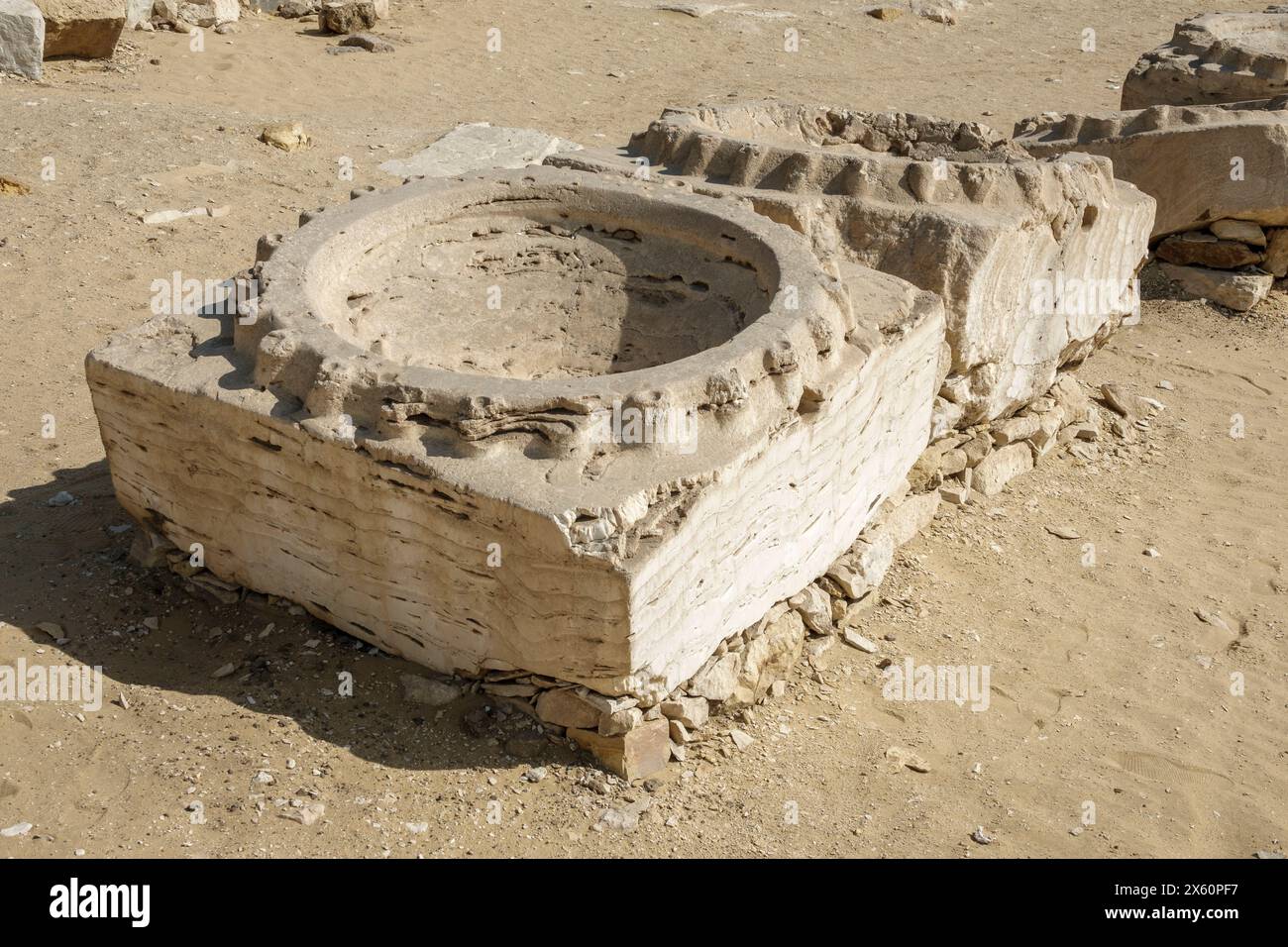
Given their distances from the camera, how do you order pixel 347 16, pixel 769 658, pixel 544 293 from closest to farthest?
pixel 769 658 → pixel 544 293 → pixel 347 16

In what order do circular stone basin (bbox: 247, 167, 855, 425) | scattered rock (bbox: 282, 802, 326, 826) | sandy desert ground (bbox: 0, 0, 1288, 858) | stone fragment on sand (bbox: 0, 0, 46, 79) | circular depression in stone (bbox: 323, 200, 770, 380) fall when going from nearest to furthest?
scattered rock (bbox: 282, 802, 326, 826), sandy desert ground (bbox: 0, 0, 1288, 858), circular stone basin (bbox: 247, 167, 855, 425), circular depression in stone (bbox: 323, 200, 770, 380), stone fragment on sand (bbox: 0, 0, 46, 79)

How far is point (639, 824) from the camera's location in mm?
3473

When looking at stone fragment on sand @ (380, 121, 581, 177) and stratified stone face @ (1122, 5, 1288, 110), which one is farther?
stone fragment on sand @ (380, 121, 581, 177)

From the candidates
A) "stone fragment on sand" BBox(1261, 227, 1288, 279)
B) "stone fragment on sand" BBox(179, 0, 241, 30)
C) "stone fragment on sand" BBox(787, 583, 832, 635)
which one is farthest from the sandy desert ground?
"stone fragment on sand" BBox(179, 0, 241, 30)

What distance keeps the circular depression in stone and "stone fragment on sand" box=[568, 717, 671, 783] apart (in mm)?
1516

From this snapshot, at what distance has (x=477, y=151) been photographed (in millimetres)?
8508

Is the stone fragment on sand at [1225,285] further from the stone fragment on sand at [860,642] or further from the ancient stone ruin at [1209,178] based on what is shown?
the stone fragment on sand at [860,642]

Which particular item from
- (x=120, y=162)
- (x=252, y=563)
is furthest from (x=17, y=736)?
(x=120, y=162)

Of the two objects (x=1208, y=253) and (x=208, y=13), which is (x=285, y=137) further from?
(x=1208, y=253)

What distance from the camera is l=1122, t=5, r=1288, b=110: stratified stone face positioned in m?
7.75

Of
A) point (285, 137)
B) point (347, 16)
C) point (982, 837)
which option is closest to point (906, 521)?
point (982, 837)

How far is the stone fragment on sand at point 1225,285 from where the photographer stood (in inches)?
286

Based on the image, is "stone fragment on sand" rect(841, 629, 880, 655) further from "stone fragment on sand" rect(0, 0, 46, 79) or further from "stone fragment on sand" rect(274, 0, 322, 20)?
"stone fragment on sand" rect(274, 0, 322, 20)

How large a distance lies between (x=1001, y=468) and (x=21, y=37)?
24.0 ft
